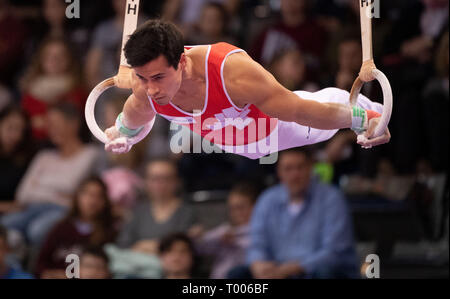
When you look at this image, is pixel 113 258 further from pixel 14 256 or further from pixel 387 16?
pixel 387 16

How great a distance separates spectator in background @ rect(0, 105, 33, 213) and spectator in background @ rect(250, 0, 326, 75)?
179 cm

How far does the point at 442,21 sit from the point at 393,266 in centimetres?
127

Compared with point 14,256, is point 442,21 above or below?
above

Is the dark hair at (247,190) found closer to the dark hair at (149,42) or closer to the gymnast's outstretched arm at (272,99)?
the gymnast's outstretched arm at (272,99)

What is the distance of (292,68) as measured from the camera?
11.9ft

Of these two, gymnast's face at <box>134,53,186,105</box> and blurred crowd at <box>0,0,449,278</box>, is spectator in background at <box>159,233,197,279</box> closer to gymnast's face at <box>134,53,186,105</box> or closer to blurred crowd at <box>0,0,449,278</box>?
blurred crowd at <box>0,0,449,278</box>

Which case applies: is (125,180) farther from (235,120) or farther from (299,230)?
(235,120)

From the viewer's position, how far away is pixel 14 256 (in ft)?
15.1

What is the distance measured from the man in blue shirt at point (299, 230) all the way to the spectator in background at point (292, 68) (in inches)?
26.0

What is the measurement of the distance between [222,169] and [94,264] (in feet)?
3.05

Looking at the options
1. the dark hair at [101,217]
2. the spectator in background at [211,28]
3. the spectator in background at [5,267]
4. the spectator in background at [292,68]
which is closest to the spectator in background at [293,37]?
the spectator in background at [292,68]

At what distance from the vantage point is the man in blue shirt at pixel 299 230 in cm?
402

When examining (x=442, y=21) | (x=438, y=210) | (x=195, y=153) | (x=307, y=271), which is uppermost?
(x=442, y=21)
